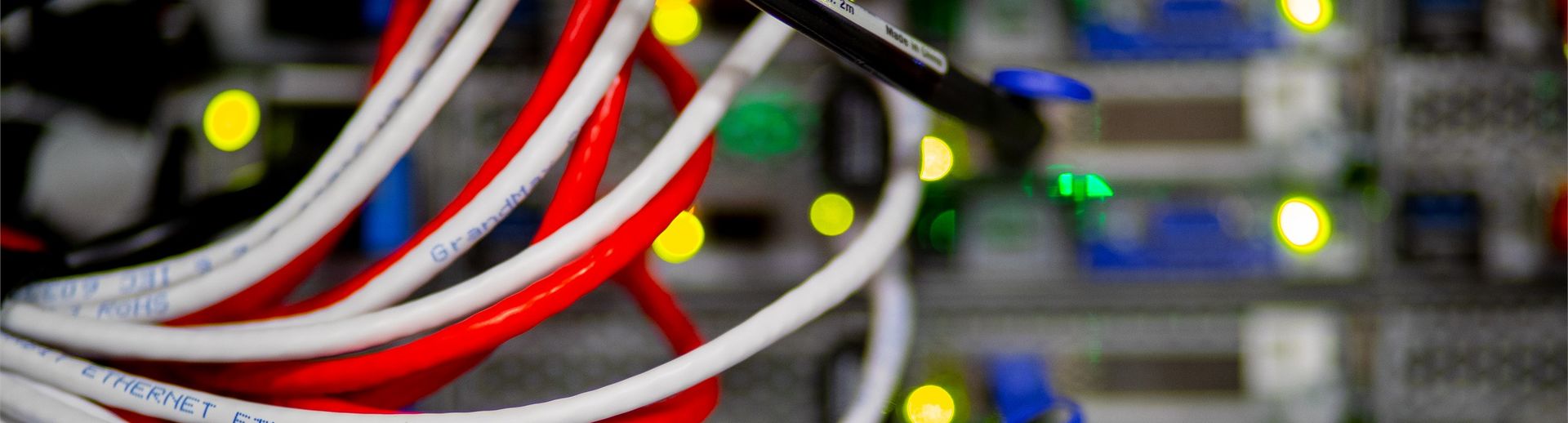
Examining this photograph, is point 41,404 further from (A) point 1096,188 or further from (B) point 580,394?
(A) point 1096,188

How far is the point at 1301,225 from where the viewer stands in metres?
0.51

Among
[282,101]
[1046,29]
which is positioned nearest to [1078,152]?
[1046,29]

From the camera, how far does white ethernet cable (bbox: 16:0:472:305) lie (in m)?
0.34

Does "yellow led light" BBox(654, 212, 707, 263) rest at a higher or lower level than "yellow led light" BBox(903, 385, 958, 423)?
higher

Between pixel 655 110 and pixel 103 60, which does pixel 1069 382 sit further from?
pixel 103 60

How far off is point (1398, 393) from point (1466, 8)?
0.92 feet

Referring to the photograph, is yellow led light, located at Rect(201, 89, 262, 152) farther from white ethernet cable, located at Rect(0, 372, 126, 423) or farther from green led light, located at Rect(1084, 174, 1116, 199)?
green led light, located at Rect(1084, 174, 1116, 199)

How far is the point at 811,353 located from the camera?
51 centimetres

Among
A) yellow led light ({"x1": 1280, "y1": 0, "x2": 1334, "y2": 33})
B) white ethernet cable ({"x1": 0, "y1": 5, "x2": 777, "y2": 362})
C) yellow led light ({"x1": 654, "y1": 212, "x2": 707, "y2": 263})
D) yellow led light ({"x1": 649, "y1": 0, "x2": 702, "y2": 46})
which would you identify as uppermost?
yellow led light ({"x1": 1280, "y1": 0, "x2": 1334, "y2": 33})

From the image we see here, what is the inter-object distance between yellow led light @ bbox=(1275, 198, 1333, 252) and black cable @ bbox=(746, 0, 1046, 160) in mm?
230

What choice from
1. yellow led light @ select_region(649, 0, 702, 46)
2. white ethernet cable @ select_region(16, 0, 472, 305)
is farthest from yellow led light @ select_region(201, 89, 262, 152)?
yellow led light @ select_region(649, 0, 702, 46)

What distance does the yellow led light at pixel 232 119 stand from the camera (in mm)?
497

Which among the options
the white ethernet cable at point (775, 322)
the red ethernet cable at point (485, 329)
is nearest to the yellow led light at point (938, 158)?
the white ethernet cable at point (775, 322)

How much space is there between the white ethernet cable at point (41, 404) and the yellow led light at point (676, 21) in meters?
0.37
